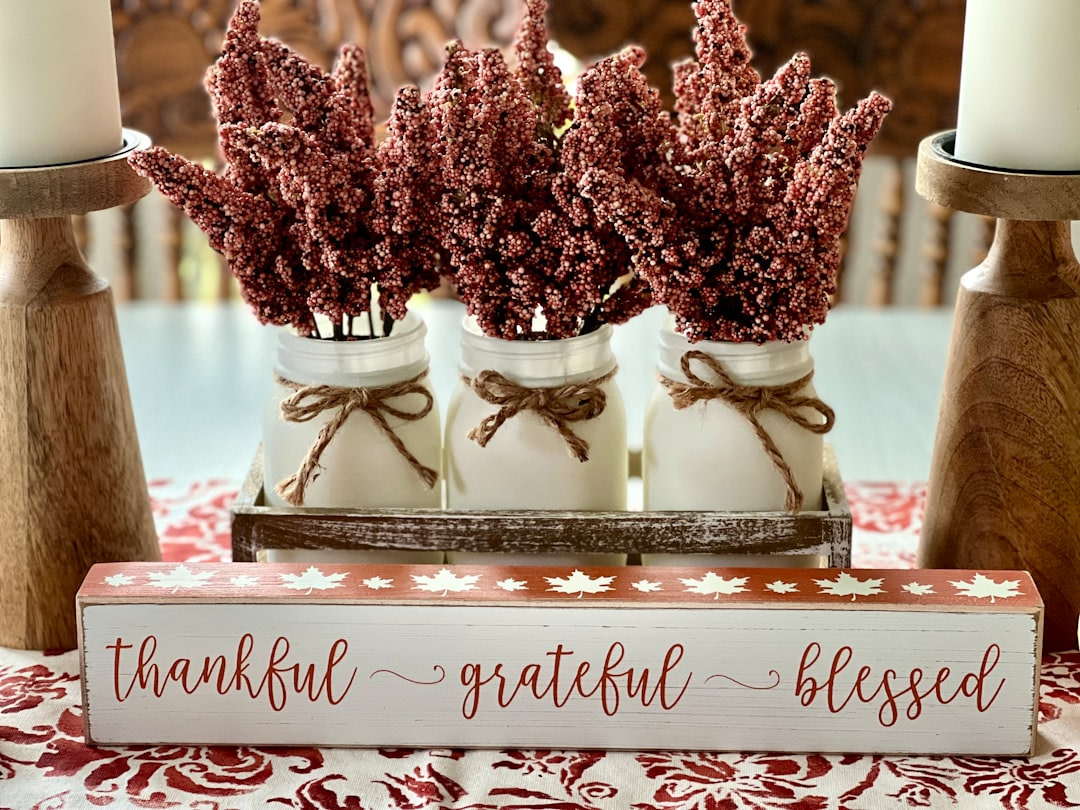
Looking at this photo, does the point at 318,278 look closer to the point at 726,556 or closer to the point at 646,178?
the point at 646,178

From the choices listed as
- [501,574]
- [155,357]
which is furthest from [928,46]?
[501,574]

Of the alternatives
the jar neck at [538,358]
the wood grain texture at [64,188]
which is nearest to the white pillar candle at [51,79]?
the wood grain texture at [64,188]

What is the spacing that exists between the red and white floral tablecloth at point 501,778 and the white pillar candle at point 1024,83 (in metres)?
0.37

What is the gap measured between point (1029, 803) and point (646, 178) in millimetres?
455

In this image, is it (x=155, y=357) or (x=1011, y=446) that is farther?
(x=155, y=357)

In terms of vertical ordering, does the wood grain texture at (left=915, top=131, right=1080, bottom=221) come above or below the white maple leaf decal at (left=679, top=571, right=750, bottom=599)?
above

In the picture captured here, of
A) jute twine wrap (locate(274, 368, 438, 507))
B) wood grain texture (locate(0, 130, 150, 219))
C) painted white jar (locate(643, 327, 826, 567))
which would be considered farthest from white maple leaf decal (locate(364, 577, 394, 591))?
wood grain texture (locate(0, 130, 150, 219))

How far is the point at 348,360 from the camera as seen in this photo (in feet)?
2.83

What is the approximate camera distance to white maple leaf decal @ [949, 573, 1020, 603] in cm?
78

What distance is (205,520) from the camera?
3.89 ft

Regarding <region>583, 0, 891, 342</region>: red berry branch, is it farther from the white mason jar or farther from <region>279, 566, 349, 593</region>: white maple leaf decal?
<region>279, 566, 349, 593</region>: white maple leaf decal

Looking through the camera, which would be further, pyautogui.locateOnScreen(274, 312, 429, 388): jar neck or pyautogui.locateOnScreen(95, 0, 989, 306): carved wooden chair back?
pyautogui.locateOnScreen(95, 0, 989, 306): carved wooden chair back

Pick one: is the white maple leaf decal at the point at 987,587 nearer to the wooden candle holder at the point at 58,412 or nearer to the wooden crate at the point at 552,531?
the wooden crate at the point at 552,531

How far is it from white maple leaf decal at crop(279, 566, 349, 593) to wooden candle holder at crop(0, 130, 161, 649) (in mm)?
193
